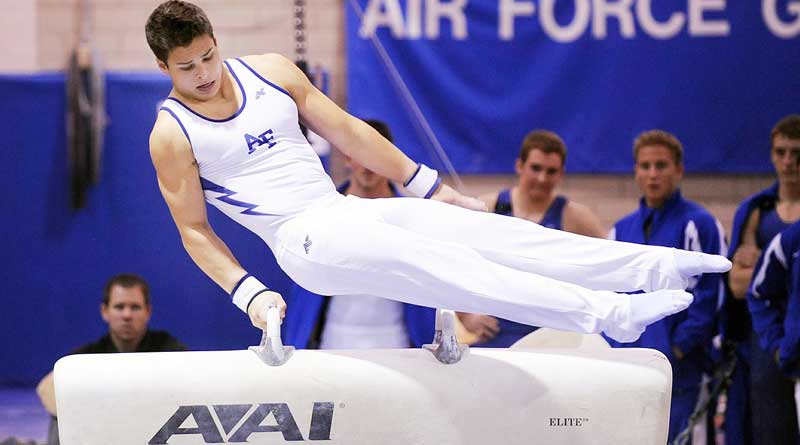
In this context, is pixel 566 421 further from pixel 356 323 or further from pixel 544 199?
pixel 544 199

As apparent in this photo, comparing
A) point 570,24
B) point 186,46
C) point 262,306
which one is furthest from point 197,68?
point 570,24

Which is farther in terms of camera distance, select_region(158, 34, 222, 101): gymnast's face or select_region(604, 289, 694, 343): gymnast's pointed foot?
select_region(158, 34, 222, 101): gymnast's face

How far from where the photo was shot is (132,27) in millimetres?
6887

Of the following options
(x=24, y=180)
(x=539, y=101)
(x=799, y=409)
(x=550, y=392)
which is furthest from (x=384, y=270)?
(x=24, y=180)

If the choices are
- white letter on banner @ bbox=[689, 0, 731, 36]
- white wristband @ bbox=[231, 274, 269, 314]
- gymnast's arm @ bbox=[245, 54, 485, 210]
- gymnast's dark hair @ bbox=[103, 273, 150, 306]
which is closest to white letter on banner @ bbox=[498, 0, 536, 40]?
white letter on banner @ bbox=[689, 0, 731, 36]

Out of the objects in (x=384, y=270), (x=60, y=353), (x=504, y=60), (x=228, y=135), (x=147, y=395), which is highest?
(x=504, y=60)

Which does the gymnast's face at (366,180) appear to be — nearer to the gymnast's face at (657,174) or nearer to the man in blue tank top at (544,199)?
the man in blue tank top at (544,199)

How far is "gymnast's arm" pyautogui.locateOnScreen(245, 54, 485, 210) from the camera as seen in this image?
351 centimetres

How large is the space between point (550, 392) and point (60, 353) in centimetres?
452

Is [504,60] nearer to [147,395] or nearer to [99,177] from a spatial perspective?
[99,177]

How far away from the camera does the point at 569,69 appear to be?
650 centimetres

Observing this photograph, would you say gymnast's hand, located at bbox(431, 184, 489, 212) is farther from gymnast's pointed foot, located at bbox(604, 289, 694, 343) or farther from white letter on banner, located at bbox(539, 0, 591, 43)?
white letter on banner, located at bbox(539, 0, 591, 43)

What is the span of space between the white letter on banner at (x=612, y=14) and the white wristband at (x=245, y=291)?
13.0 ft

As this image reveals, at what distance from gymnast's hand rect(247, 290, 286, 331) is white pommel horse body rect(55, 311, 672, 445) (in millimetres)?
73
